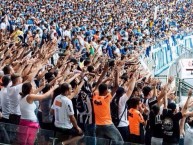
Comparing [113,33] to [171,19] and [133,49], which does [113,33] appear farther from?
[171,19]

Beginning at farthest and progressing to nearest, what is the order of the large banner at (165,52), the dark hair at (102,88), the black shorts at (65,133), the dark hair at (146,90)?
1. the large banner at (165,52)
2. the dark hair at (146,90)
3. the dark hair at (102,88)
4. the black shorts at (65,133)

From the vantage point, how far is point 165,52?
72.4ft

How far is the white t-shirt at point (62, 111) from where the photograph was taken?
24.2 ft

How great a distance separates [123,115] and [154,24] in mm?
21075

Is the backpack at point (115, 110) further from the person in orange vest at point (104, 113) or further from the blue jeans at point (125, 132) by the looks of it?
the person in orange vest at point (104, 113)

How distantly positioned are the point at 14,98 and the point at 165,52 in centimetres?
1489

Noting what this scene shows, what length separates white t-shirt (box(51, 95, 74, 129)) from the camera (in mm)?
7363

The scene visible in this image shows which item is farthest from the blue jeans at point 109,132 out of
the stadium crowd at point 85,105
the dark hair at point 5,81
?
the dark hair at point 5,81

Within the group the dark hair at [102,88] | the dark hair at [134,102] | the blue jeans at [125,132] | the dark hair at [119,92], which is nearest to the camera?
the dark hair at [102,88]

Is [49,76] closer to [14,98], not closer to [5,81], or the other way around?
[5,81]

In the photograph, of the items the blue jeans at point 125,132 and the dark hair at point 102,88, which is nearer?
the dark hair at point 102,88

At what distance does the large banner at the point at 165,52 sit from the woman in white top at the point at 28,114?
37.8ft

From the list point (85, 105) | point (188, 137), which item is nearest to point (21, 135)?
point (85, 105)

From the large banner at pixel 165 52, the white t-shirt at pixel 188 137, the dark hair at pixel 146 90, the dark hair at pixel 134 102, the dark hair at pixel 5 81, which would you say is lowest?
the white t-shirt at pixel 188 137
